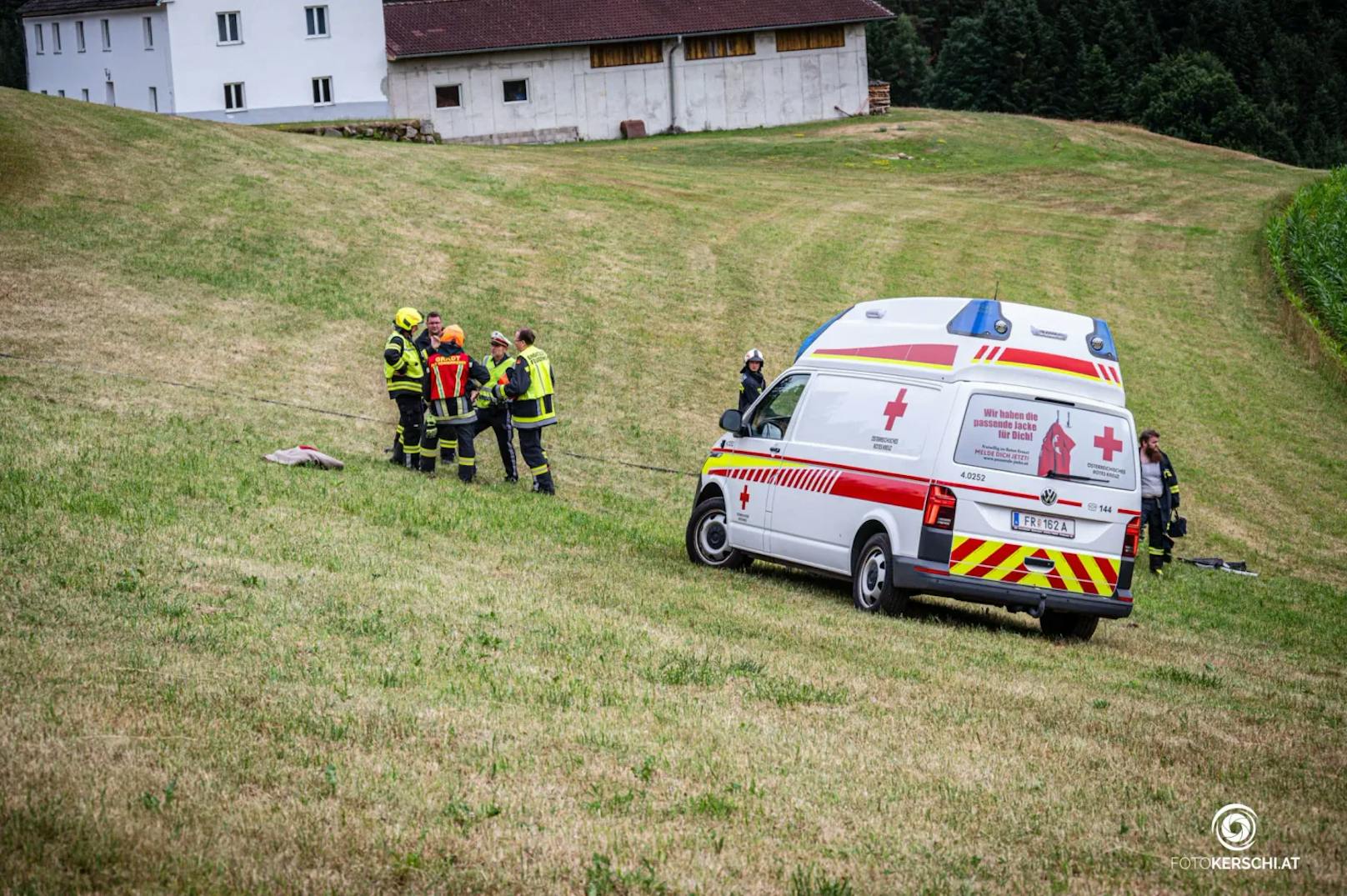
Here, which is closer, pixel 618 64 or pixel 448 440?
pixel 448 440

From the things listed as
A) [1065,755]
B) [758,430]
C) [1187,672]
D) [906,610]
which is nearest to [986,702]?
[1065,755]

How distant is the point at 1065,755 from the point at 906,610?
5.37 meters

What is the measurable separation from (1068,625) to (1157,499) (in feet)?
21.6

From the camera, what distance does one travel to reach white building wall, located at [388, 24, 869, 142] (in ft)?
216

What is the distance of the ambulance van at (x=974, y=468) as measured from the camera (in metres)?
11.8

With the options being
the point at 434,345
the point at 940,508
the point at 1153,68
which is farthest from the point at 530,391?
the point at 1153,68

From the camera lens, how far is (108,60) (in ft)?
220

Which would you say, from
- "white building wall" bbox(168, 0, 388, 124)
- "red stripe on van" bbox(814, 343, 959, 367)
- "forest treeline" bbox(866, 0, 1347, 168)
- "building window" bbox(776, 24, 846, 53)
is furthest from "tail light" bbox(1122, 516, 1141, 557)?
"forest treeline" bbox(866, 0, 1347, 168)

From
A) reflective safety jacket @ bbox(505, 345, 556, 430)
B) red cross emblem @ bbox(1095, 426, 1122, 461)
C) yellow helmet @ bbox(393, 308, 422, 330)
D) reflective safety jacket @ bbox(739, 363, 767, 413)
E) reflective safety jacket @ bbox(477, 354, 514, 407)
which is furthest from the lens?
reflective safety jacket @ bbox(739, 363, 767, 413)

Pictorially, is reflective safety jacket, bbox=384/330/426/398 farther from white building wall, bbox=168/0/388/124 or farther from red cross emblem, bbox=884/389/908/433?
white building wall, bbox=168/0/388/124

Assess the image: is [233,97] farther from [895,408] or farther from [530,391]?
[895,408]

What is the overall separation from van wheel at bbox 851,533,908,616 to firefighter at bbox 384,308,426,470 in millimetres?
7200

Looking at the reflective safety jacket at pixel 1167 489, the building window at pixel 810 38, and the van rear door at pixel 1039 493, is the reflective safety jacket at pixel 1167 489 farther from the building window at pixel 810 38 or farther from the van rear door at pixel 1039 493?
the building window at pixel 810 38

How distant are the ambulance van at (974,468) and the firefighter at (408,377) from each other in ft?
19.9
